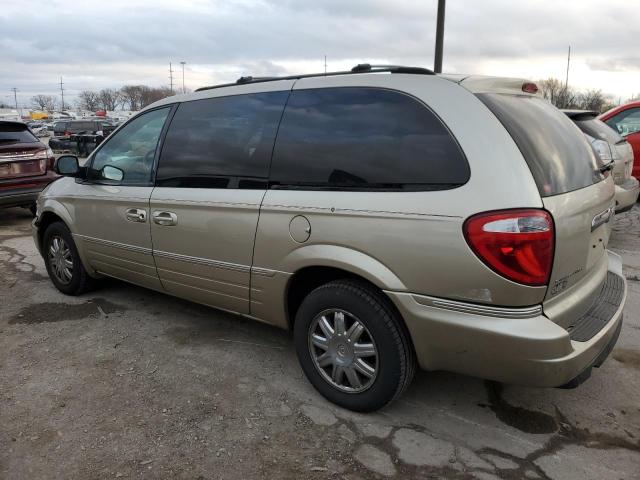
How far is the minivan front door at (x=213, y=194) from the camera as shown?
121 inches

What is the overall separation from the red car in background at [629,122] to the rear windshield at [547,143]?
637 cm

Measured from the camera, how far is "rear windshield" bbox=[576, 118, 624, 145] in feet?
19.4

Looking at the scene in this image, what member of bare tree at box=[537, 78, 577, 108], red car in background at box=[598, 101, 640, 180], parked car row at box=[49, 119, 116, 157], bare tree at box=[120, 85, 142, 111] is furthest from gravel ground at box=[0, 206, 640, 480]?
bare tree at box=[120, 85, 142, 111]

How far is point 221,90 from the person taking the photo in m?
3.50

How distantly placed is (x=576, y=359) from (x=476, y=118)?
118 centimetres

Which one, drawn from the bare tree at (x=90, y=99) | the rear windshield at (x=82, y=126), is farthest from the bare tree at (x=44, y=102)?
the rear windshield at (x=82, y=126)

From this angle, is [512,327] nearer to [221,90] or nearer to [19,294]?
[221,90]

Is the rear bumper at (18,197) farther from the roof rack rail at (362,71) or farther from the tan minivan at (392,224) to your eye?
the roof rack rail at (362,71)

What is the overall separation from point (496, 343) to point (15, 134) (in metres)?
8.30

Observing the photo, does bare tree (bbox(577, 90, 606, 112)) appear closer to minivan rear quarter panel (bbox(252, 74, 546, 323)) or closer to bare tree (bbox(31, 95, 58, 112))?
minivan rear quarter panel (bbox(252, 74, 546, 323))

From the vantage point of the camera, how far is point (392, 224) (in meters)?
2.41

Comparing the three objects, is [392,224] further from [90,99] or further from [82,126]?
[90,99]

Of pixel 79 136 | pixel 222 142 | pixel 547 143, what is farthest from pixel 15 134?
pixel 79 136

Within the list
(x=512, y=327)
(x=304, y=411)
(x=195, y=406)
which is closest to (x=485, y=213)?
(x=512, y=327)
